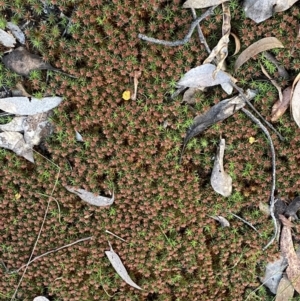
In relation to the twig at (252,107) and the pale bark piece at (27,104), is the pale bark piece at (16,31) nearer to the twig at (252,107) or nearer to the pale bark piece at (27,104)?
the pale bark piece at (27,104)

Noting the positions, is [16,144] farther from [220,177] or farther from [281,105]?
[281,105]

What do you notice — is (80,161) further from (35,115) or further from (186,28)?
(186,28)

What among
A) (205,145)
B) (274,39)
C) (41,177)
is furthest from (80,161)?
(274,39)

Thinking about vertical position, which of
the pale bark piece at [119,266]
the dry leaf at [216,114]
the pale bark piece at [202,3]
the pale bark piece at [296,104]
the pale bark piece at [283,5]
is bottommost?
the pale bark piece at [119,266]

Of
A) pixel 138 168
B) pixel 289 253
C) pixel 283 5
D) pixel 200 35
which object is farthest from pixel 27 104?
pixel 289 253

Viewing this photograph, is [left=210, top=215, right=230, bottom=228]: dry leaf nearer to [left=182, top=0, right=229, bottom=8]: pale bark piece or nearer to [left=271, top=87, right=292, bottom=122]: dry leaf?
[left=271, top=87, right=292, bottom=122]: dry leaf

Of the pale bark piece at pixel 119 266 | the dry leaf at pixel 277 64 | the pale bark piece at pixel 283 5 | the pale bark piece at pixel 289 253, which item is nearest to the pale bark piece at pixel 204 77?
the dry leaf at pixel 277 64
